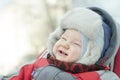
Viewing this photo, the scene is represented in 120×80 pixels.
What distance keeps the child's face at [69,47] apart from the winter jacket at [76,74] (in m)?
0.07

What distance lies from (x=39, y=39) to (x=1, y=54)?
601mm

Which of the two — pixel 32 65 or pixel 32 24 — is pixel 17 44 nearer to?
pixel 32 24

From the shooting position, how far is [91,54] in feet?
5.86

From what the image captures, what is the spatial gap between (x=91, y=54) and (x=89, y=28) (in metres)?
0.12

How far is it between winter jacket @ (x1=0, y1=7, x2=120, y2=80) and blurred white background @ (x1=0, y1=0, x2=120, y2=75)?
1.94 meters

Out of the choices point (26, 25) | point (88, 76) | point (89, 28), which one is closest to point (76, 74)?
point (88, 76)

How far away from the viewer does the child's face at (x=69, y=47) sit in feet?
5.80

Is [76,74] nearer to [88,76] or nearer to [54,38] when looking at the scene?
[88,76]

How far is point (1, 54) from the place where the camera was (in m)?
3.75

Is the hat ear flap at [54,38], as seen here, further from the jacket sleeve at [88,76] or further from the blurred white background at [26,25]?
the blurred white background at [26,25]

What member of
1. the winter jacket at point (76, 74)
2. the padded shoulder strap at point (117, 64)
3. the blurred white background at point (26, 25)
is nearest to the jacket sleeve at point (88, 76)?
the winter jacket at point (76, 74)

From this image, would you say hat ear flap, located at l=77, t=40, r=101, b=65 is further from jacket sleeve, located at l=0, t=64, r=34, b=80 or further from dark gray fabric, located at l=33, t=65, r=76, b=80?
jacket sleeve, located at l=0, t=64, r=34, b=80

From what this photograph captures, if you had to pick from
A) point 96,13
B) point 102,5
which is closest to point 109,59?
point 96,13

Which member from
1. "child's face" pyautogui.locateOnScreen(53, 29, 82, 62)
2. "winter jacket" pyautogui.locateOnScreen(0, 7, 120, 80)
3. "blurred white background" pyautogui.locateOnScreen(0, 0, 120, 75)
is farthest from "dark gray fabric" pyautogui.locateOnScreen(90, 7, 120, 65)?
"blurred white background" pyautogui.locateOnScreen(0, 0, 120, 75)
